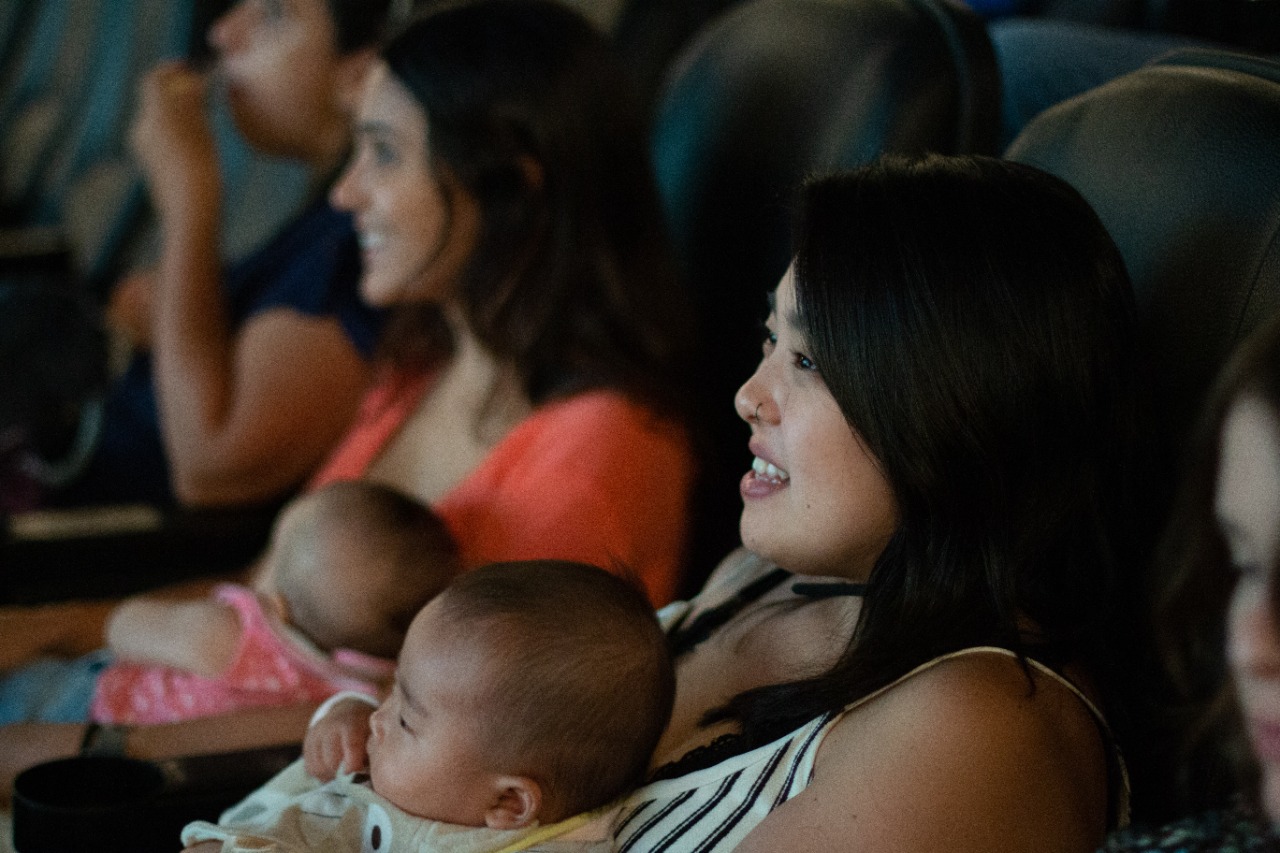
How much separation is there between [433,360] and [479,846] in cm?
96

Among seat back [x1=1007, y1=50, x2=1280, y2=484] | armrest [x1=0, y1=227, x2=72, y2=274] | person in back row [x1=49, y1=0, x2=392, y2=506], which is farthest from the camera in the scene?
armrest [x1=0, y1=227, x2=72, y2=274]

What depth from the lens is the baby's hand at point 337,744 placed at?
3.71ft

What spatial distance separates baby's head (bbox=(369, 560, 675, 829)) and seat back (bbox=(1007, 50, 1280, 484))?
42 centimetres

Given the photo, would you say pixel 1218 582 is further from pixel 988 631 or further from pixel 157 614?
pixel 157 614

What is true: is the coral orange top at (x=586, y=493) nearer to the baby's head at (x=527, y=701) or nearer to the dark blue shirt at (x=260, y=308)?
the baby's head at (x=527, y=701)

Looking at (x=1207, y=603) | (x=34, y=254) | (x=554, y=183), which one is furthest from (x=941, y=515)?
(x=34, y=254)

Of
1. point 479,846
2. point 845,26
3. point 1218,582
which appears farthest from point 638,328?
point 1218,582

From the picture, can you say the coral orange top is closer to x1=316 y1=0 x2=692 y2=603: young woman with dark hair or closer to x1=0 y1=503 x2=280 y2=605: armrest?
x1=316 y1=0 x2=692 y2=603: young woman with dark hair

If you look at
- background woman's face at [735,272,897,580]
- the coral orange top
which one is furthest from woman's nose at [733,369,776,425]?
the coral orange top

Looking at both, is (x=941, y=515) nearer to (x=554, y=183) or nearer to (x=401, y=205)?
(x=554, y=183)

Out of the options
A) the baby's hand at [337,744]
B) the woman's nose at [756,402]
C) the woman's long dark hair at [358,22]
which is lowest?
the baby's hand at [337,744]

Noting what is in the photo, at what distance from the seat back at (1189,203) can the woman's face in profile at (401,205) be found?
2.51ft

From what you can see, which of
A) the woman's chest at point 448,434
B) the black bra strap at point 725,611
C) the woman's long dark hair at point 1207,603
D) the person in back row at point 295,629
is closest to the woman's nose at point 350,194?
the woman's chest at point 448,434

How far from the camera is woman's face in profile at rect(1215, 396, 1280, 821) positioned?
0.67 metres
